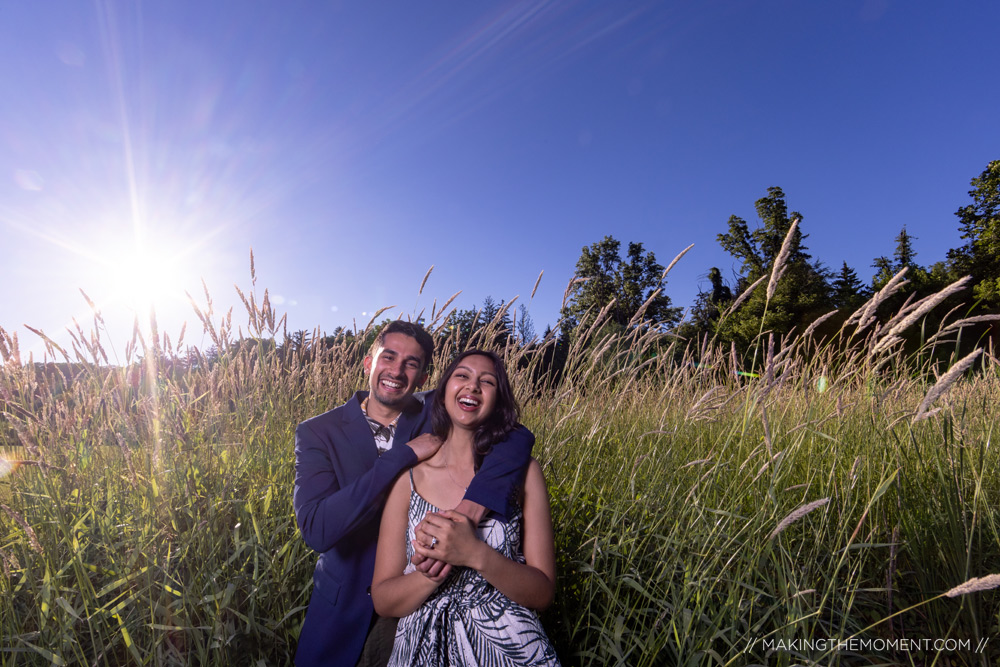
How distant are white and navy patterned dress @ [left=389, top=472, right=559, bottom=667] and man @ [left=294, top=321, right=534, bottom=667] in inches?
5.2

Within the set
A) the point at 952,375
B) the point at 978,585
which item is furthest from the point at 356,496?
the point at 952,375

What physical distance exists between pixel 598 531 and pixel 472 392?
66 cm

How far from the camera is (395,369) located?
7.22ft

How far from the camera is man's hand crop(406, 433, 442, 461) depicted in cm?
180

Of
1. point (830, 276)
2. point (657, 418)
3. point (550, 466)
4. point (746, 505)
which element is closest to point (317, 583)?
point (550, 466)

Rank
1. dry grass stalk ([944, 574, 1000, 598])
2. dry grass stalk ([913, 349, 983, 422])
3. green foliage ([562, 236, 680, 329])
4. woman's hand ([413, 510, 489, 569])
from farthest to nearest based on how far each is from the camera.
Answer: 1. green foliage ([562, 236, 680, 329])
2. woman's hand ([413, 510, 489, 569])
3. dry grass stalk ([913, 349, 983, 422])
4. dry grass stalk ([944, 574, 1000, 598])

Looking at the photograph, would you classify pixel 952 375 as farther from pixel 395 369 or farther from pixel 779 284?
pixel 779 284

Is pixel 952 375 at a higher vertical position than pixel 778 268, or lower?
lower

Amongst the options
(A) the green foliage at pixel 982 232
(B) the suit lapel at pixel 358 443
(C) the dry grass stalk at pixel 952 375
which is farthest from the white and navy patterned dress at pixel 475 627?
(A) the green foliage at pixel 982 232

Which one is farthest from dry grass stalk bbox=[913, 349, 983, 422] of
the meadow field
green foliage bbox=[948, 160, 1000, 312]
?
green foliage bbox=[948, 160, 1000, 312]

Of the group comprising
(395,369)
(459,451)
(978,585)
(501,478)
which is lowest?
(978,585)

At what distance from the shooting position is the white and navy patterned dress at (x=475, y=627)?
1523mm

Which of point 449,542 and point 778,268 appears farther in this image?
point 778,268

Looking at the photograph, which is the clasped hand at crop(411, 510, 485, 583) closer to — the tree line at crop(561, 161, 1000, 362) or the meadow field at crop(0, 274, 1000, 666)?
the meadow field at crop(0, 274, 1000, 666)
